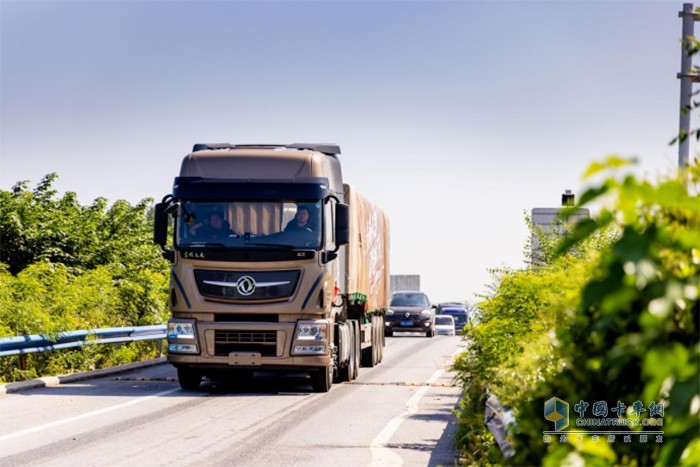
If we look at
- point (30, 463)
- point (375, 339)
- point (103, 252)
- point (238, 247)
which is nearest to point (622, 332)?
point (30, 463)

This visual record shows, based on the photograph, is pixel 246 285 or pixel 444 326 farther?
pixel 444 326

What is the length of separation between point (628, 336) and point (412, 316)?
4588cm

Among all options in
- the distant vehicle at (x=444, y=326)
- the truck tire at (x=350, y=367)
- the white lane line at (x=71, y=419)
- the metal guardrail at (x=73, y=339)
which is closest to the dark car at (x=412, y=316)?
the distant vehicle at (x=444, y=326)

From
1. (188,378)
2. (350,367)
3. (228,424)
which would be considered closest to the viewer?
(228,424)

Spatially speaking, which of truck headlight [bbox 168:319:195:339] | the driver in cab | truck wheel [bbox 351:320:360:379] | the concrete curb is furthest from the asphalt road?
the driver in cab

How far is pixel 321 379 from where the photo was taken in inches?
722

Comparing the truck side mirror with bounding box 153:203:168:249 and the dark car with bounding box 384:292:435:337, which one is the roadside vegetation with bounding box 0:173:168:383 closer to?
the truck side mirror with bounding box 153:203:168:249

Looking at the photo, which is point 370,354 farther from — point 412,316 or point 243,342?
point 412,316

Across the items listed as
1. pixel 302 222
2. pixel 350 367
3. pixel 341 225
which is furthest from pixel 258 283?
pixel 350 367

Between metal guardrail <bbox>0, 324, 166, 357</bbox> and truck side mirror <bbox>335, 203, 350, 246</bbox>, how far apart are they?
17.7 ft

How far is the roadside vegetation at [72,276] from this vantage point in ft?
65.3

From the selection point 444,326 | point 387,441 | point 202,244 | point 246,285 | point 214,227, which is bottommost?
point 387,441

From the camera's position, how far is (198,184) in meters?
17.6

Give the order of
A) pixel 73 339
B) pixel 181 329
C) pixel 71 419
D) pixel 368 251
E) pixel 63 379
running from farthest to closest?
1. pixel 368 251
2. pixel 73 339
3. pixel 63 379
4. pixel 181 329
5. pixel 71 419
